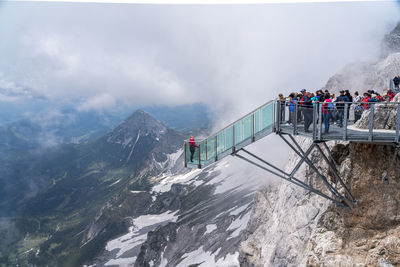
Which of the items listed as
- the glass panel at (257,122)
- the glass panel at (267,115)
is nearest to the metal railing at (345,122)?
the glass panel at (267,115)

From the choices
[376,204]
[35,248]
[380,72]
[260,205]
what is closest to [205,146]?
[376,204]

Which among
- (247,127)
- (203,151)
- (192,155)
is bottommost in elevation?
(192,155)

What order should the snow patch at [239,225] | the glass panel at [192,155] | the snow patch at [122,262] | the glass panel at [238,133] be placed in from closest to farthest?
the glass panel at [238,133] < the glass panel at [192,155] < the snow patch at [239,225] < the snow patch at [122,262]

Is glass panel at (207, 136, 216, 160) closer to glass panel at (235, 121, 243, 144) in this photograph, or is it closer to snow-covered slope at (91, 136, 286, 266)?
glass panel at (235, 121, 243, 144)

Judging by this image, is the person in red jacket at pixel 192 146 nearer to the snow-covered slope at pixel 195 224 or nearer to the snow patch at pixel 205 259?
the snow-covered slope at pixel 195 224

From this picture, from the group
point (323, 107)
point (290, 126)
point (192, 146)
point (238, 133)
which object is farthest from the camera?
point (192, 146)

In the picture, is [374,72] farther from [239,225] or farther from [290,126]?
[239,225]

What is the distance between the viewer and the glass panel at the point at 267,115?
1143 cm

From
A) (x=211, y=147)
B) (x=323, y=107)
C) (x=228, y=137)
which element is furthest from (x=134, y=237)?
(x=323, y=107)

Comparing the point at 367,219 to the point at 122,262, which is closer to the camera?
the point at 367,219

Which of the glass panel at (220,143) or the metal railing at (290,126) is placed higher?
the metal railing at (290,126)

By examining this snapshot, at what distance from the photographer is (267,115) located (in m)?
11.6

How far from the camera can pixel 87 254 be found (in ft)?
440

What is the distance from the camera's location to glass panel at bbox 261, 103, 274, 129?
37.5 ft
